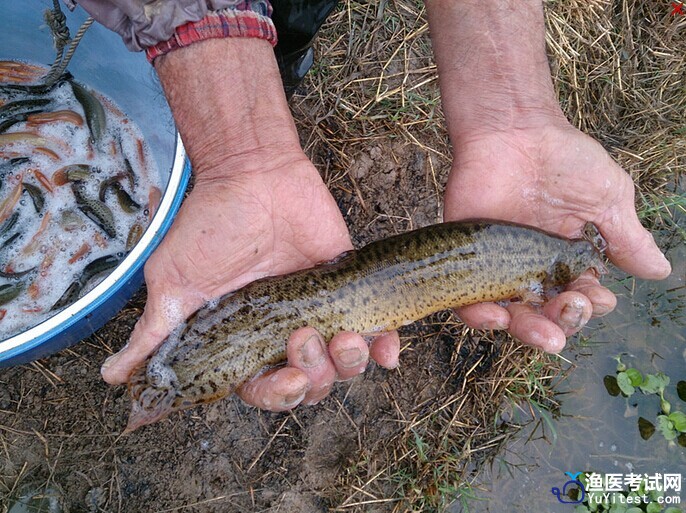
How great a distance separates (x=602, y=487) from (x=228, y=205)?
3191 mm

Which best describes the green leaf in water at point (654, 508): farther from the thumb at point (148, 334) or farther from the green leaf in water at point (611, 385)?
the thumb at point (148, 334)

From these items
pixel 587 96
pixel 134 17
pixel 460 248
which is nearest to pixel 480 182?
pixel 460 248

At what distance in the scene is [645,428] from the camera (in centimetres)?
392

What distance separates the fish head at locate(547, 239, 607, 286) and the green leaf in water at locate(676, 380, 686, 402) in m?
1.77

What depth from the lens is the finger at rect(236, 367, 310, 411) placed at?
2.38 metres

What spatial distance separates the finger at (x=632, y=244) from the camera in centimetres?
290

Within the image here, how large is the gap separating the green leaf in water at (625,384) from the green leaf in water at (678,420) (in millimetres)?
296

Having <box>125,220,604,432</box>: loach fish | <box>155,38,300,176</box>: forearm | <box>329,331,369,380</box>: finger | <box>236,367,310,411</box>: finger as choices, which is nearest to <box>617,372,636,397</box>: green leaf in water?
<box>125,220,604,432</box>: loach fish

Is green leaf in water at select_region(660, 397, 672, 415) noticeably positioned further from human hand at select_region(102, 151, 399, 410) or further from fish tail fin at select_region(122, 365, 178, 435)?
fish tail fin at select_region(122, 365, 178, 435)

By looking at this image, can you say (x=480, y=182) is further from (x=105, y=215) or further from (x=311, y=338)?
(x=105, y=215)

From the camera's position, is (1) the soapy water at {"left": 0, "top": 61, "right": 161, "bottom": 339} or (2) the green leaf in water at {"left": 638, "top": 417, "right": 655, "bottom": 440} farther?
(2) the green leaf in water at {"left": 638, "top": 417, "right": 655, "bottom": 440}

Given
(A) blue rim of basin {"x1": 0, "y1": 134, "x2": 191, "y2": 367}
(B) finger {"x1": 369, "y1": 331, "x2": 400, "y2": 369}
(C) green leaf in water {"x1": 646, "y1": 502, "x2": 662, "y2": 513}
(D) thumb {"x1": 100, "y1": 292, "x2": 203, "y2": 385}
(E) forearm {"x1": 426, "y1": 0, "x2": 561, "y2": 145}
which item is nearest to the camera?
(D) thumb {"x1": 100, "y1": 292, "x2": 203, "y2": 385}

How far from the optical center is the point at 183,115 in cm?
273

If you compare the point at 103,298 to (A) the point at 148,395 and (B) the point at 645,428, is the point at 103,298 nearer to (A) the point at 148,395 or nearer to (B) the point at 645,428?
(A) the point at 148,395
